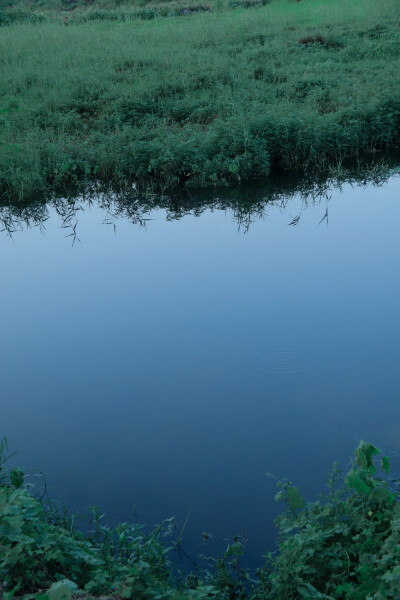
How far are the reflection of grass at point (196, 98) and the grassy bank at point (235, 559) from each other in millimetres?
5166

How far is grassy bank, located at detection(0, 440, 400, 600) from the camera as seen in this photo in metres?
2.25

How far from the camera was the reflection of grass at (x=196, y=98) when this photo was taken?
7.54 meters

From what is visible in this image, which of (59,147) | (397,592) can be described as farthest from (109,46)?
(397,592)

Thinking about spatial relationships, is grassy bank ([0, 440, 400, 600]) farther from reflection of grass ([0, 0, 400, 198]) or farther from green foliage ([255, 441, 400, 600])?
reflection of grass ([0, 0, 400, 198])

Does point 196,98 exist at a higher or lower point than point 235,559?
higher

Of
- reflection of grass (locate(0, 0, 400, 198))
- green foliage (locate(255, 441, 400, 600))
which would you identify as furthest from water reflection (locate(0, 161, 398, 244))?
green foliage (locate(255, 441, 400, 600))

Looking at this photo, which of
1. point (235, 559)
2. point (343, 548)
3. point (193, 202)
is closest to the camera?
point (343, 548)

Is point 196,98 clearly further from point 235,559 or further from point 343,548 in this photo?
point 343,548

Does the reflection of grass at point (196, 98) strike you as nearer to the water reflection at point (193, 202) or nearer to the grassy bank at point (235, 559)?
the water reflection at point (193, 202)

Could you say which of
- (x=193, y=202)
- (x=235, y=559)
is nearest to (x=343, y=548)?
(x=235, y=559)

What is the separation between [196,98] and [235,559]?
24.3 ft

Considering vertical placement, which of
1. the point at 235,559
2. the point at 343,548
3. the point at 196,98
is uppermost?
the point at 196,98

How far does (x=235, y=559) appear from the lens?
2.69 metres

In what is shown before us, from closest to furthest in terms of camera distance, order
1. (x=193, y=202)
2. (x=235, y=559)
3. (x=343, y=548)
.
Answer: (x=343, y=548) → (x=235, y=559) → (x=193, y=202)
